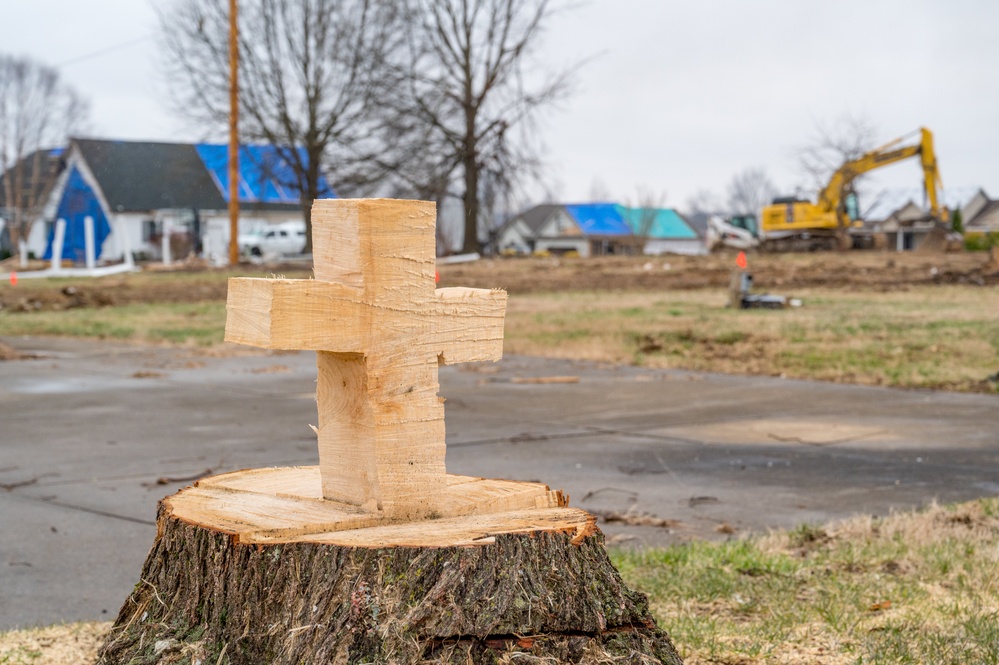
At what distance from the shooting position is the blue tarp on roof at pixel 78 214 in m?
51.8

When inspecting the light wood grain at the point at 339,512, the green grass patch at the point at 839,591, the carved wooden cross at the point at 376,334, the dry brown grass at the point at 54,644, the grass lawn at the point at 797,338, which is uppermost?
the carved wooden cross at the point at 376,334

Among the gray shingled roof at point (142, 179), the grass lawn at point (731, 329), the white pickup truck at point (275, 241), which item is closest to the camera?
the grass lawn at point (731, 329)

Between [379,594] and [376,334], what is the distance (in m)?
0.60

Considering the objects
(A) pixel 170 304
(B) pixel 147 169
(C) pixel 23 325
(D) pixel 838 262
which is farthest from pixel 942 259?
(B) pixel 147 169

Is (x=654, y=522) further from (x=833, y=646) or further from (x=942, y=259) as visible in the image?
(x=942, y=259)

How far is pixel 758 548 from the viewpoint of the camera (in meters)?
4.85

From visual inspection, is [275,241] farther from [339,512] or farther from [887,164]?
[339,512]

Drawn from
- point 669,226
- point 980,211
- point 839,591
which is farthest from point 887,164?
point 980,211

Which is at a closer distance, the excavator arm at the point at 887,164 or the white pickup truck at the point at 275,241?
the excavator arm at the point at 887,164

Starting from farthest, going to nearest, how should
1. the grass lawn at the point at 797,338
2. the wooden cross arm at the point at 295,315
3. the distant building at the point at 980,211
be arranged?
the distant building at the point at 980,211 < the grass lawn at the point at 797,338 < the wooden cross arm at the point at 295,315

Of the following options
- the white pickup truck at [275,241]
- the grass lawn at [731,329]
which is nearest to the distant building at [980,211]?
the white pickup truck at [275,241]

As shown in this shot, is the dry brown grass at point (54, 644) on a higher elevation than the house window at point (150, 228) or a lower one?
lower

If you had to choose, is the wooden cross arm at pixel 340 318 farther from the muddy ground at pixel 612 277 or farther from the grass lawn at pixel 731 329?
the muddy ground at pixel 612 277

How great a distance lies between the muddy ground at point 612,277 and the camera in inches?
960
